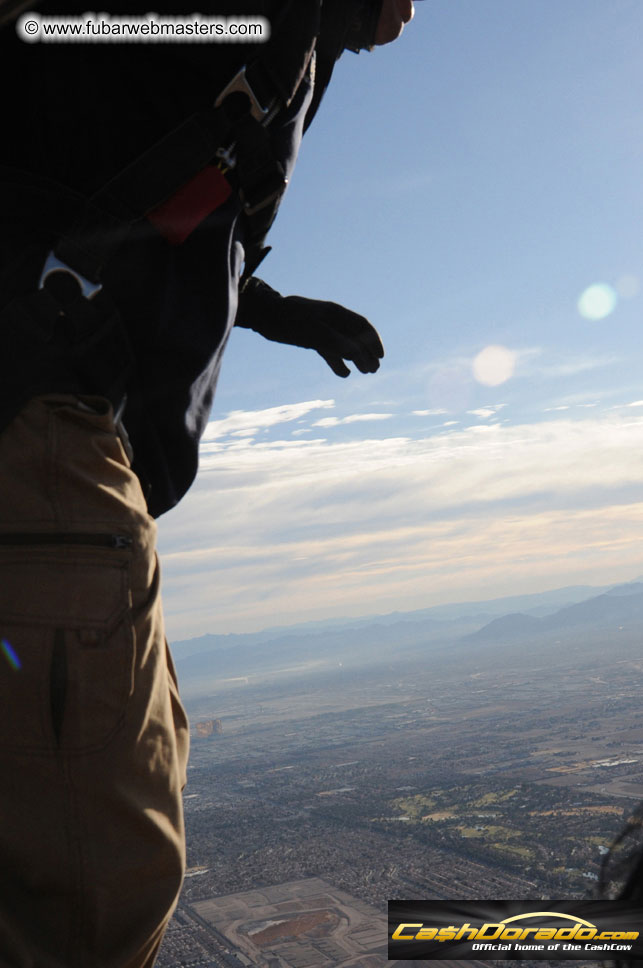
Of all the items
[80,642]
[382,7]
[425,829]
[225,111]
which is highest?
[382,7]

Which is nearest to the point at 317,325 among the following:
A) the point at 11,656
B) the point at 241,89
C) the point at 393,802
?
the point at 241,89

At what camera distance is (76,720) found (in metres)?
0.72

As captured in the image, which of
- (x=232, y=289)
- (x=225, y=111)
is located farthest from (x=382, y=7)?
(x=232, y=289)

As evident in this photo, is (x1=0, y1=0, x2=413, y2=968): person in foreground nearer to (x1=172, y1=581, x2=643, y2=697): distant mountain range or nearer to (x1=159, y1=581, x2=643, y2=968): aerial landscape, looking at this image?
(x1=159, y1=581, x2=643, y2=968): aerial landscape

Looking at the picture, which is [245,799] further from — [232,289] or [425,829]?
[232,289]

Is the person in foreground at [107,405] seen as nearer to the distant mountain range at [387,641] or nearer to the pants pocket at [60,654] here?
the pants pocket at [60,654]

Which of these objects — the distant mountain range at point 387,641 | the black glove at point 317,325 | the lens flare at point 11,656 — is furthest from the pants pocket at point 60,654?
the distant mountain range at point 387,641

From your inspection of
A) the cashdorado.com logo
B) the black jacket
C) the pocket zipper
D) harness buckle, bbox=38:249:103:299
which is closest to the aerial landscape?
the cashdorado.com logo

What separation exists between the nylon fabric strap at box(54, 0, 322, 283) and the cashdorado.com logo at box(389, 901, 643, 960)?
1.09m

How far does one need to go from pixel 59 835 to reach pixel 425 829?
21.5 m

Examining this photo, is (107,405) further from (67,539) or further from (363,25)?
(363,25)

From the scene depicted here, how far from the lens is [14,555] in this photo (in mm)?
736

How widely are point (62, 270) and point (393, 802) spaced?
25676 mm

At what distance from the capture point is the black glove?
1471 millimetres
